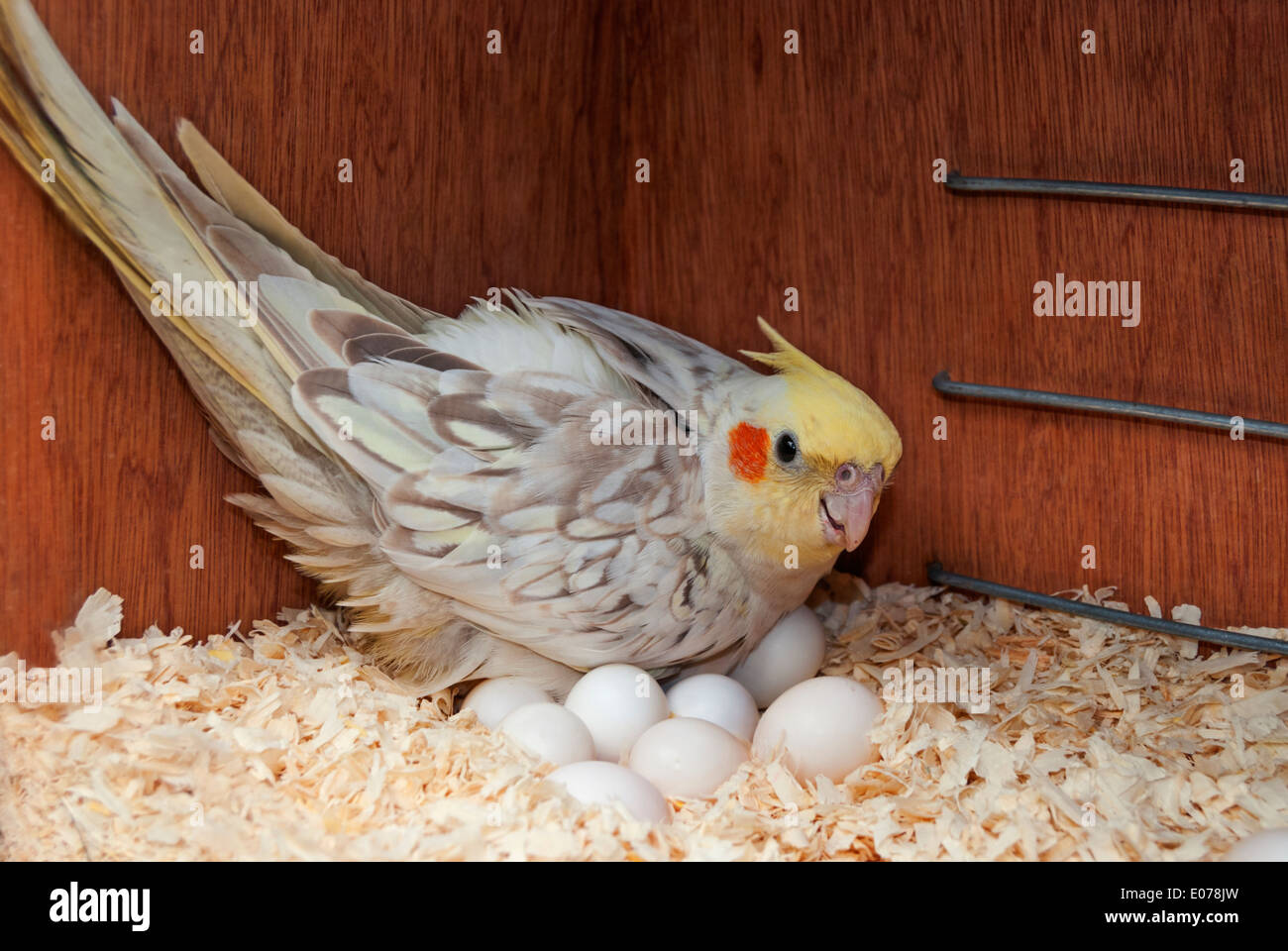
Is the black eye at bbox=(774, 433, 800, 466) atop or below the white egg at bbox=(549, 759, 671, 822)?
atop

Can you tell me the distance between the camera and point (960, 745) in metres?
1.79

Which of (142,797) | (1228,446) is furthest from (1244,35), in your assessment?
(142,797)

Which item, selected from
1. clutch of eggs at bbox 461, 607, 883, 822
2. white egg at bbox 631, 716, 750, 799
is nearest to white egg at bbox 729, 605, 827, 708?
clutch of eggs at bbox 461, 607, 883, 822

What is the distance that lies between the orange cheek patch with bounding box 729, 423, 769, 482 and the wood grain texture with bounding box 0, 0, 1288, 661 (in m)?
0.53

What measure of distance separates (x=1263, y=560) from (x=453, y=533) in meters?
1.46

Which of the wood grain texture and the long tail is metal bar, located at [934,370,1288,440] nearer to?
the wood grain texture

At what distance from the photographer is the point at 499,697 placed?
199 cm

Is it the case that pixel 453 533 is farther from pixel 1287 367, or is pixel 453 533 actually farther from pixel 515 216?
pixel 1287 367

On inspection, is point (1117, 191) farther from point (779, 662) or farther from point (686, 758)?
point (686, 758)

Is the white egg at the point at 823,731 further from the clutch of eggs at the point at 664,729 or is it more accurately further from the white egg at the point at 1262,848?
the white egg at the point at 1262,848

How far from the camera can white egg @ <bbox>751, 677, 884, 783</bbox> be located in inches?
71.6

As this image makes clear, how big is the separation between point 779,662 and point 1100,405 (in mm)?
777
